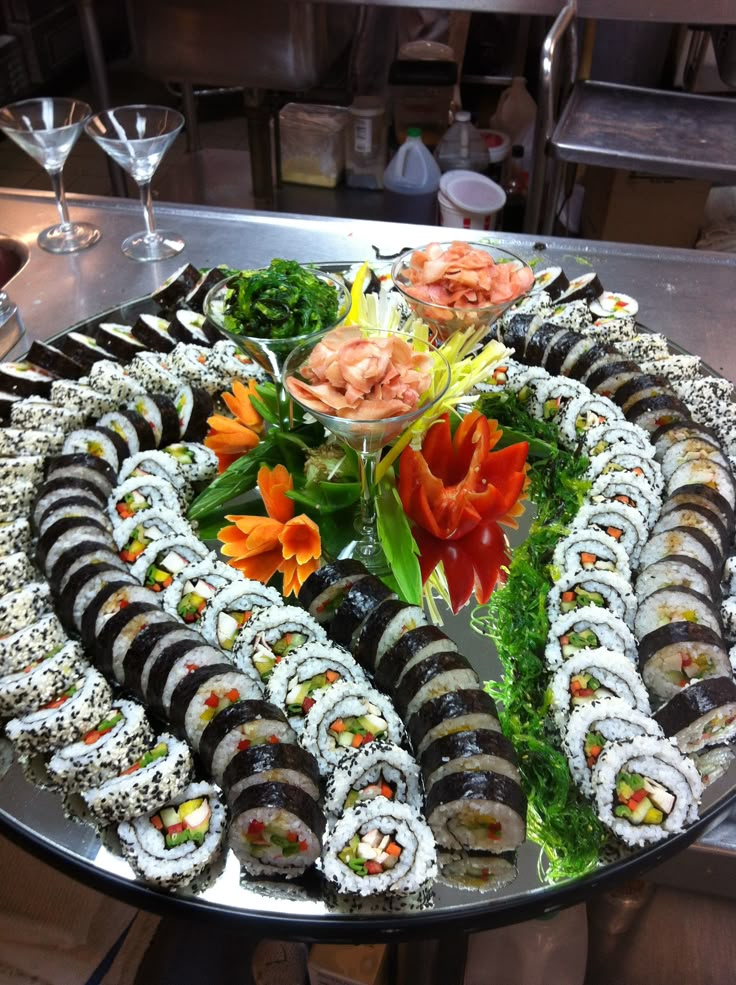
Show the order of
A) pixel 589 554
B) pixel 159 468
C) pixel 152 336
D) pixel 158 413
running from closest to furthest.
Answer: pixel 589 554
pixel 159 468
pixel 158 413
pixel 152 336

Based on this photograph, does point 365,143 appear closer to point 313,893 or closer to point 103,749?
point 103,749

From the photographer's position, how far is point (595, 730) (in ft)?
5.53

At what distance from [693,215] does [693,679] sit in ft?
13.2

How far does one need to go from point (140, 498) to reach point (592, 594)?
123cm

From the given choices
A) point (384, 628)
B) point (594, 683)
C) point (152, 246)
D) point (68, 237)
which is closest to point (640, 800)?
point (594, 683)

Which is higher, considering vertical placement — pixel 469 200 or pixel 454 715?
pixel 454 715

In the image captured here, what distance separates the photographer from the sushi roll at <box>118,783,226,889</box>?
1.53 meters

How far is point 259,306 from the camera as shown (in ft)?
7.20

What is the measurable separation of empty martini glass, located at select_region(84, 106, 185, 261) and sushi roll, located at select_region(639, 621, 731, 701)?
2.63 metres

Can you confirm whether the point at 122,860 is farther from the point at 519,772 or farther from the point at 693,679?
the point at 693,679

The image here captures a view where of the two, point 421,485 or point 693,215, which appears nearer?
point 421,485

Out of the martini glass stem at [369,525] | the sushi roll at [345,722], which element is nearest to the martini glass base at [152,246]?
the martini glass stem at [369,525]

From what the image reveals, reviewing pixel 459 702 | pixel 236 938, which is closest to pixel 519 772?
pixel 459 702

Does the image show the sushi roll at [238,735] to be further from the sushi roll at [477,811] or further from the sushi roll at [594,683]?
the sushi roll at [594,683]
